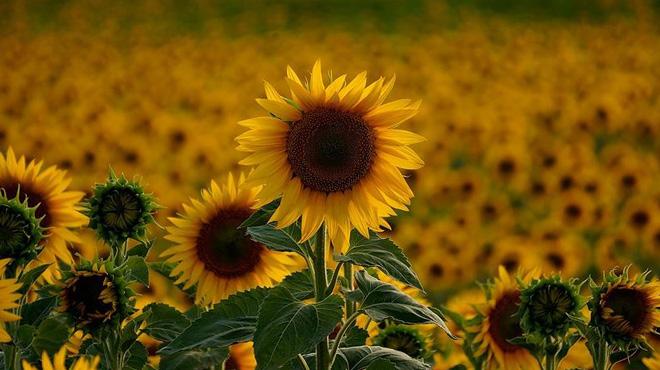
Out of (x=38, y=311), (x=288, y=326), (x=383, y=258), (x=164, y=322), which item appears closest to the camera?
(x=288, y=326)

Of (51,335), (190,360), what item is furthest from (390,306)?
(51,335)

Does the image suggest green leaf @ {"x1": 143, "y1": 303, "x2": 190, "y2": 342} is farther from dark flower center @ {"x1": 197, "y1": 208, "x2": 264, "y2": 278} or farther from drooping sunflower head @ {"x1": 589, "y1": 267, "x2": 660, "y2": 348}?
drooping sunflower head @ {"x1": 589, "y1": 267, "x2": 660, "y2": 348}

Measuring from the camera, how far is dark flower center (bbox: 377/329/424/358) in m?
2.26

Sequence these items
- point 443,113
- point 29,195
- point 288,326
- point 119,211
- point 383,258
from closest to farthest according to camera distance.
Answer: point 288,326
point 383,258
point 119,211
point 29,195
point 443,113

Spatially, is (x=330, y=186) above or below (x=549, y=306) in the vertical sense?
above

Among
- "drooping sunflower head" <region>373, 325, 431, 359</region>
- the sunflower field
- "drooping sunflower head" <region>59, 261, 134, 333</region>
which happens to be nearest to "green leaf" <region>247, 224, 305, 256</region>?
the sunflower field

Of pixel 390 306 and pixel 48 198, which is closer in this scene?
pixel 390 306

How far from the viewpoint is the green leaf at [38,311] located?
1.82 meters

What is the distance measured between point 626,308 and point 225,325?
73 cm

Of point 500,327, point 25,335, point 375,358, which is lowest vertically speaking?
point 500,327

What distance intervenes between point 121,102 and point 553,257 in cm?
425

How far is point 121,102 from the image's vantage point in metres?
7.89

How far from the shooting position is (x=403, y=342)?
228cm

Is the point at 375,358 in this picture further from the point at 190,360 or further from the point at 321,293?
the point at 190,360
